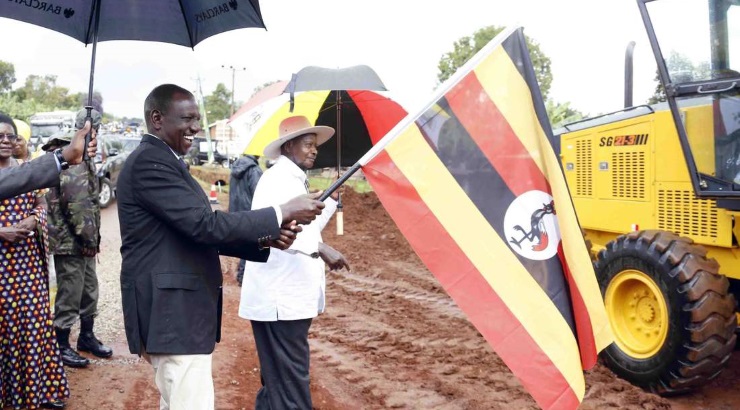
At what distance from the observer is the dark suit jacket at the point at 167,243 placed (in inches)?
113

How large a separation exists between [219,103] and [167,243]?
74326mm

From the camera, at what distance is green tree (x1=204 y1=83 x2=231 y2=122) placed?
74375 mm

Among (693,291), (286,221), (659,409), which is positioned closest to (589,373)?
(659,409)

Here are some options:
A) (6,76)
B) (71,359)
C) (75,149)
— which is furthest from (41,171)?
(6,76)

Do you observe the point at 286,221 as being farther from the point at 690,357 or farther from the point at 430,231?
the point at 690,357

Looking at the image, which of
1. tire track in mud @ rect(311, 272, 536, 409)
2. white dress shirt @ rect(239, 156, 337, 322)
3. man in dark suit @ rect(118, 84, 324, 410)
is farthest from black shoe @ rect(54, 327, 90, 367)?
man in dark suit @ rect(118, 84, 324, 410)

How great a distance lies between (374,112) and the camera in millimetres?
7359

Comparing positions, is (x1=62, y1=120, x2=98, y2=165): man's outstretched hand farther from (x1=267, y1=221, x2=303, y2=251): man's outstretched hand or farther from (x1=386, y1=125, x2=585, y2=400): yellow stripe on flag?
(x1=386, y1=125, x2=585, y2=400): yellow stripe on flag

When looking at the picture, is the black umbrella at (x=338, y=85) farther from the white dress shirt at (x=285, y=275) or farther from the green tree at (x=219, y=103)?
the green tree at (x=219, y=103)

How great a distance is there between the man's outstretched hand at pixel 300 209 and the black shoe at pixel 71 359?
3.20m

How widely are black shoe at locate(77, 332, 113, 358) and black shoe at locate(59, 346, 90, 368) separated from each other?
0.33 meters

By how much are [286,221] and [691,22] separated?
3591 millimetres

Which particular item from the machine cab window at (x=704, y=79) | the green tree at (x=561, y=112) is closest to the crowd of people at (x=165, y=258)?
the machine cab window at (x=704, y=79)

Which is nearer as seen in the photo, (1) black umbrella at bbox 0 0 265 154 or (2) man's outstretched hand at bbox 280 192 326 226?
(2) man's outstretched hand at bbox 280 192 326 226
